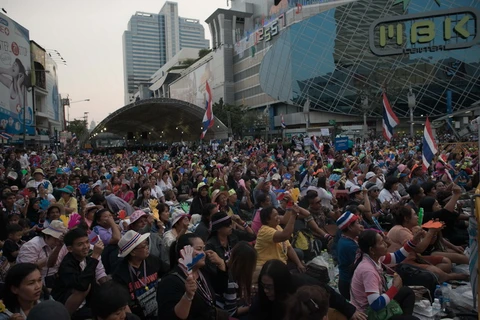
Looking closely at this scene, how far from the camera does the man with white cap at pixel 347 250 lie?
425 cm

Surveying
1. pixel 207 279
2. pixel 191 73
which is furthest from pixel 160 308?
pixel 191 73

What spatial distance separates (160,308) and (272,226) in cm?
201

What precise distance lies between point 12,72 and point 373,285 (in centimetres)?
4404

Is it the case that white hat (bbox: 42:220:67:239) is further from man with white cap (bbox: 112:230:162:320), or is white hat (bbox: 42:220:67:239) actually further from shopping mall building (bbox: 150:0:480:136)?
shopping mall building (bbox: 150:0:480:136)

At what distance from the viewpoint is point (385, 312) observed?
11.8ft

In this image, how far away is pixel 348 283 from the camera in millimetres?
4254

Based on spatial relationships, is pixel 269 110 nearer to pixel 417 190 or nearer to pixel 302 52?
pixel 302 52

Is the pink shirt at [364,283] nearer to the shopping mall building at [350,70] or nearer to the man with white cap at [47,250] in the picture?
the man with white cap at [47,250]

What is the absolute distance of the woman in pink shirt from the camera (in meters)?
3.55

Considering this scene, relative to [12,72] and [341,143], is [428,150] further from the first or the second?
[12,72]

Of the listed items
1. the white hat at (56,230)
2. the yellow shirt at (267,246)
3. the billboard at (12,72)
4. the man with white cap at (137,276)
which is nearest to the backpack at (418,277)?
the yellow shirt at (267,246)

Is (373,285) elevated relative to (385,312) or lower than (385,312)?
elevated

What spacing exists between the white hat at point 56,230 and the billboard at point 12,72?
119 feet

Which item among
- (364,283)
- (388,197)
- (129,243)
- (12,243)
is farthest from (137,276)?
(388,197)
